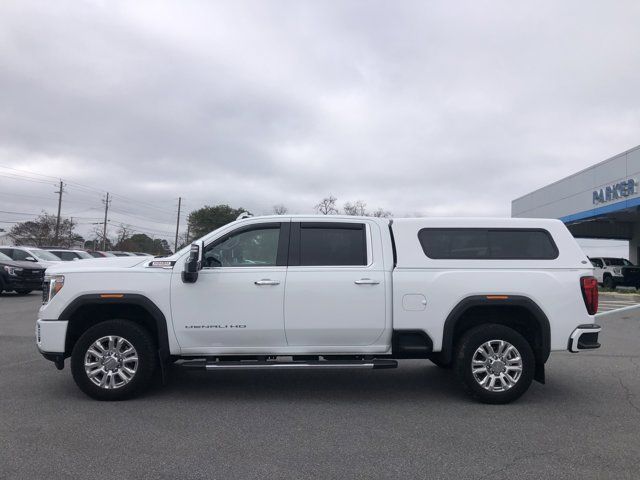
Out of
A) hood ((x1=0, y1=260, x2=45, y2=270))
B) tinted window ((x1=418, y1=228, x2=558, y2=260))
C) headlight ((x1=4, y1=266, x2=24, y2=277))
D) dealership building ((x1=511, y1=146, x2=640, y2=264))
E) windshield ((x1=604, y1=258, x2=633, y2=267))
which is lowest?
headlight ((x1=4, y1=266, x2=24, y2=277))

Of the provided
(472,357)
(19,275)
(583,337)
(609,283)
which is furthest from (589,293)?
(609,283)

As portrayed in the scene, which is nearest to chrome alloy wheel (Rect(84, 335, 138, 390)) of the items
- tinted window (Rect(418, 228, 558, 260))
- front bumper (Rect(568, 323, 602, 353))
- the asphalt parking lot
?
the asphalt parking lot

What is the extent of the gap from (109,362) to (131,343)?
0.31 meters

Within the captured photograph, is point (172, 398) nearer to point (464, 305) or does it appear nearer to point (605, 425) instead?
point (464, 305)

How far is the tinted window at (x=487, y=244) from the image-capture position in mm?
6262

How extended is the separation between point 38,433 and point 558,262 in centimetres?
547

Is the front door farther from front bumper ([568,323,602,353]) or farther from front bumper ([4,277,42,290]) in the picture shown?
front bumper ([4,277,42,290])

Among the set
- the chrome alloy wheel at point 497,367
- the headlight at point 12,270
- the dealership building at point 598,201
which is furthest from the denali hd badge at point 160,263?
the dealership building at point 598,201

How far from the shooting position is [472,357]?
19.9 ft

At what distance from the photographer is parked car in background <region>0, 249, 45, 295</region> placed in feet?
61.9

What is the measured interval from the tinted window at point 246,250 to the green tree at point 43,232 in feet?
200

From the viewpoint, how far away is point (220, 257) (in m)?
6.20

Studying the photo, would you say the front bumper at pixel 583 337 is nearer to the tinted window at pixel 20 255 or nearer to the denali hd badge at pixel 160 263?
the denali hd badge at pixel 160 263

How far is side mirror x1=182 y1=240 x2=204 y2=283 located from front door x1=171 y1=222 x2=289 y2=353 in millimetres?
101
